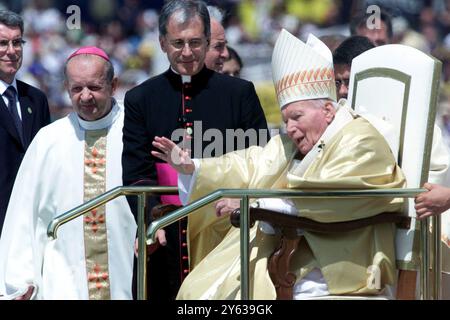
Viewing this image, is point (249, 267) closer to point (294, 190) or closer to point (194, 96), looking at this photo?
point (294, 190)

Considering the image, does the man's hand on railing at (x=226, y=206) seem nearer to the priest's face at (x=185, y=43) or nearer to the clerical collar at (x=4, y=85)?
the priest's face at (x=185, y=43)

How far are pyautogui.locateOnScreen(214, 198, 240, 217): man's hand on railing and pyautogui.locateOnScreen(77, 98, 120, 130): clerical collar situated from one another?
4.16 ft

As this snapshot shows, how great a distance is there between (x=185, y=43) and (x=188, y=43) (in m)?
0.01

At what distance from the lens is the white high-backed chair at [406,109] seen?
5000 millimetres

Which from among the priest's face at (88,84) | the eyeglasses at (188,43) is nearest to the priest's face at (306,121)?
the eyeglasses at (188,43)

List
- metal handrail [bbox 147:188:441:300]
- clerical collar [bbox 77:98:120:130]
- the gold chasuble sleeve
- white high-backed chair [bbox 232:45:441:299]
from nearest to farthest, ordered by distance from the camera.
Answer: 1. metal handrail [bbox 147:188:441:300]
2. white high-backed chair [bbox 232:45:441:299]
3. the gold chasuble sleeve
4. clerical collar [bbox 77:98:120:130]

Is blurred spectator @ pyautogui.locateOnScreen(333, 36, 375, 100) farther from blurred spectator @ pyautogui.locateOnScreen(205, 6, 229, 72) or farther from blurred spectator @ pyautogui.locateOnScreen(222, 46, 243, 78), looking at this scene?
blurred spectator @ pyautogui.locateOnScreen(222, 46, 243, 78)

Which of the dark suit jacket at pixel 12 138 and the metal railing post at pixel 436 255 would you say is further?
the dark suit jacket at pixel 12 138

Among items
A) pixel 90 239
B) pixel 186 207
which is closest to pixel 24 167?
pixel 90 239

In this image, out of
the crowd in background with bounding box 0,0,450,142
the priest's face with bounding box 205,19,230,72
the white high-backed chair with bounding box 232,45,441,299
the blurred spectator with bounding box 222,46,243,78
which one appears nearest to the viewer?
the white high-backed chair with bounding box 232,45,441,299

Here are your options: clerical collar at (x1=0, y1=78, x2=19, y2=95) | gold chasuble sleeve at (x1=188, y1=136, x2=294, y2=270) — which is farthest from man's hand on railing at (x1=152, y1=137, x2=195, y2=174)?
clerical collar at (x1=0, y1=78, x2=19, y2=95)

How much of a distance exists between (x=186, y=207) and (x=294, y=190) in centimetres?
44

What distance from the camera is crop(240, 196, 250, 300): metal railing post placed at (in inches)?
187

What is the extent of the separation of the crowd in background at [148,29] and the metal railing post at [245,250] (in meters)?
8.10
